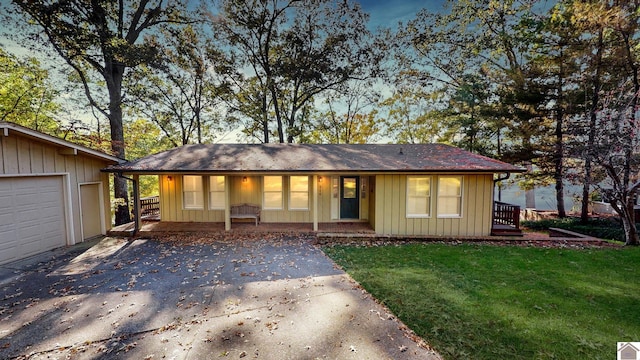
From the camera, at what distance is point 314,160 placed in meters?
8.94

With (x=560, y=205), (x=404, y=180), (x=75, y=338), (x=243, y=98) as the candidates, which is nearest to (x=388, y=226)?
(x=404, y=180)

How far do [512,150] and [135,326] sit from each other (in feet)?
50.0

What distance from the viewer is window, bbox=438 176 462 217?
8.20 meters

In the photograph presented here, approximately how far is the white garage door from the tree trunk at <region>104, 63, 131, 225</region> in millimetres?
3649

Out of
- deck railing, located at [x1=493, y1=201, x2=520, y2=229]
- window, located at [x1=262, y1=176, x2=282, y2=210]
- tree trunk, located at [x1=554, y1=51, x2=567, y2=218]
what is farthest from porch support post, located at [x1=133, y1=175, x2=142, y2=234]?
tree trunk, located at [x1=554, y1=51, x2=567, y2=218]

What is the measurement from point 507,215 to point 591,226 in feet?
15.9

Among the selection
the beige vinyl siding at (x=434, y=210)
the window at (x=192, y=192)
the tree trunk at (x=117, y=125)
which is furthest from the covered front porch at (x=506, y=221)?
the tree trunk at (x=117, y=125)

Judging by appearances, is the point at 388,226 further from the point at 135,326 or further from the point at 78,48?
the point at 78,48

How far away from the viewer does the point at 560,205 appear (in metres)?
12.5

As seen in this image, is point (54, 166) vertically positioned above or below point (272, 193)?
above

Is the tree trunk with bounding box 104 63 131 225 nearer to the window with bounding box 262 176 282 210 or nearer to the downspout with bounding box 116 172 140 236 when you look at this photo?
the downspout with bounding box 116 172 140 236

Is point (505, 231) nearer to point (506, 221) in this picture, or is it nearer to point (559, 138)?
point (506, 221)

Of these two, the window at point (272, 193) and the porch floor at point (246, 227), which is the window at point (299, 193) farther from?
the porch floor at point (246, 227)

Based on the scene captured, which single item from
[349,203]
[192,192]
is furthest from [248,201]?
[349,203]
